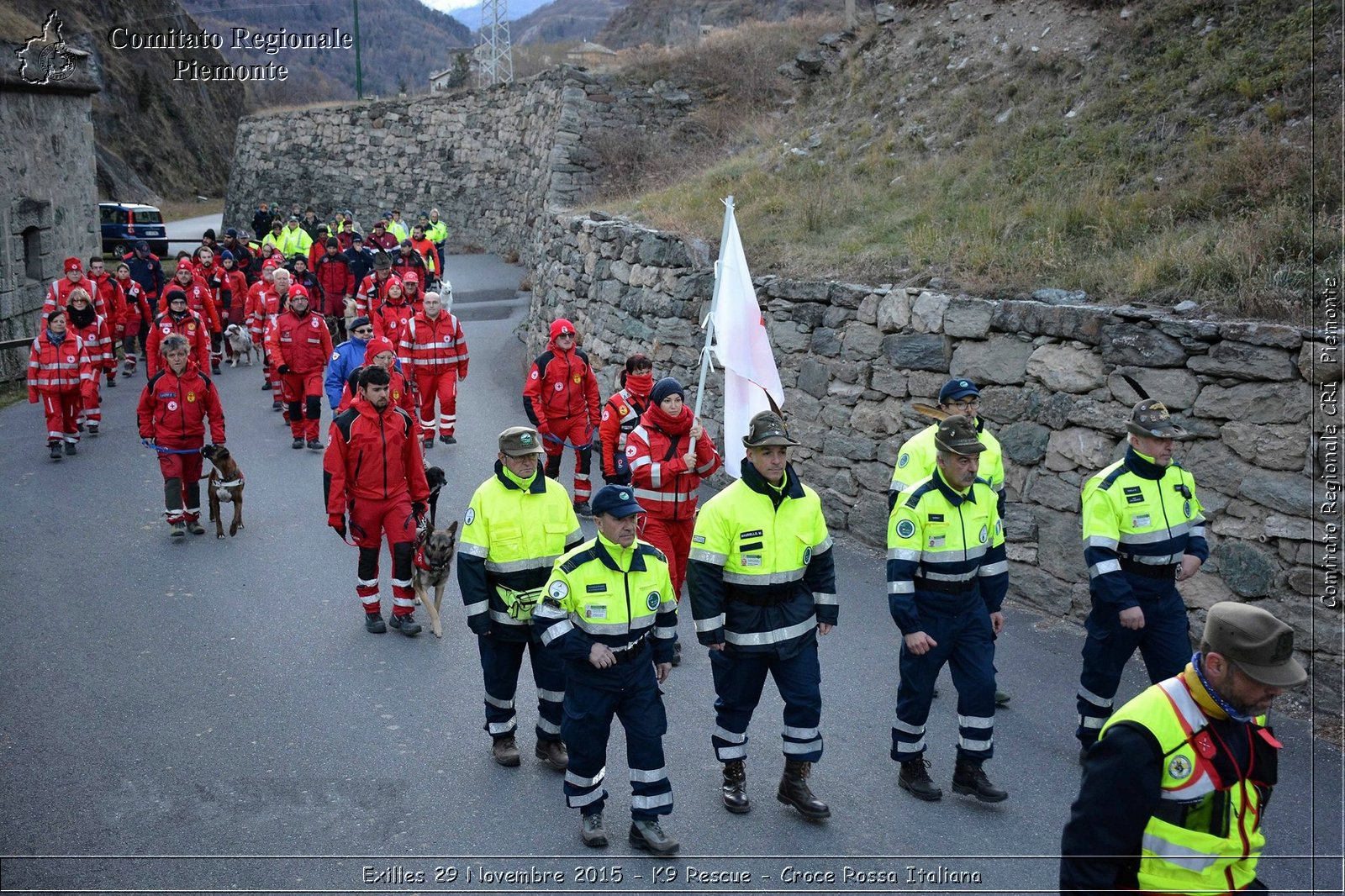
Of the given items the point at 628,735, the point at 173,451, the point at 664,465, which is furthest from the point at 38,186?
the point at 628,735

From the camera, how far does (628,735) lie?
522 cm

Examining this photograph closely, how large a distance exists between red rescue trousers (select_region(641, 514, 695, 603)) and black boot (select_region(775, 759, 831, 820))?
207 cm

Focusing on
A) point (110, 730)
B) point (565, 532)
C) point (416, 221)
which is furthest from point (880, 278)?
point (416, 221)

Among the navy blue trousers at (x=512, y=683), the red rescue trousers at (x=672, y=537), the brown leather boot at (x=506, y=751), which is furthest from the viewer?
the red rescue trousers at (x=672, y=537)

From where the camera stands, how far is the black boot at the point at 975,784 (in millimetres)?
5688

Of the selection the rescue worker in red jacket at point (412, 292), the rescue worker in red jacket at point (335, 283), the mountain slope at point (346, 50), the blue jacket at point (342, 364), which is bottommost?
the blue jacket at point (342, 364)

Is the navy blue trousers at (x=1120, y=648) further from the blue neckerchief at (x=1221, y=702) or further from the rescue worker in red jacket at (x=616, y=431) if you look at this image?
the rescue worker in red jacket at (x=616, y=431)

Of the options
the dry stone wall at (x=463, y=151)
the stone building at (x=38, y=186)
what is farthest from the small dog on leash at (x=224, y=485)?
the dry stone wall at (x=463, y=151)

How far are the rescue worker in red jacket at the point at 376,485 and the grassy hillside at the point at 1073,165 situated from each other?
4.93 metres

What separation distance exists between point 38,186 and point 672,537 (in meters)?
17.8

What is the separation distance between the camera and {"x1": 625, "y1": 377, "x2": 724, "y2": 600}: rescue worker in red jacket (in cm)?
749

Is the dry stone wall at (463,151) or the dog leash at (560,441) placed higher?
the dry stone wall at (463,151)

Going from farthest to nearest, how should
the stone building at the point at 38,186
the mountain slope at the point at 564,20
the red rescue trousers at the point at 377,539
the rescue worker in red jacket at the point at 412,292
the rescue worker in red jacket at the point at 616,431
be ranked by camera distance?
1. the mountain slope at the point at 564,20
2. the stone building at the point at 38,186
3. the rescue worker in red jacket at the point at 412,292
4. the rescue worker in red jacket at the point at 616,431
5. the red rescue trousers at the point at 377,539

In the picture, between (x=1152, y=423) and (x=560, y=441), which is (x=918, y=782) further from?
(x=560, y=441)
